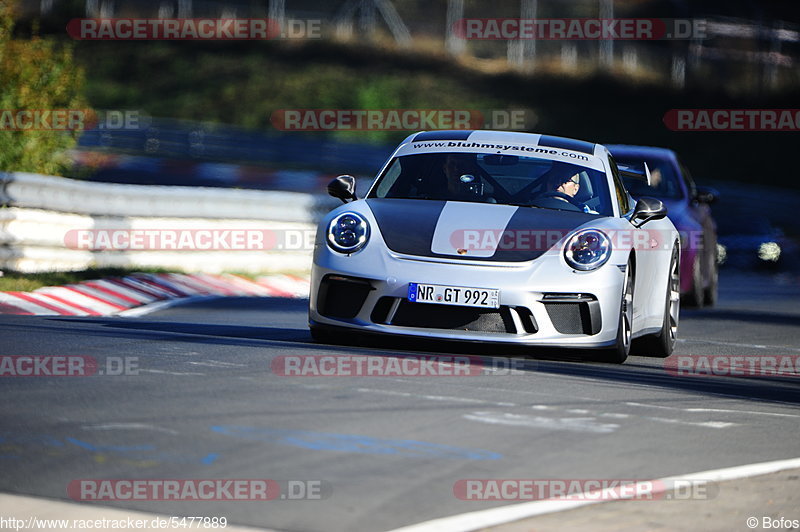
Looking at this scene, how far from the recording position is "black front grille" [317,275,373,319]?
846cm

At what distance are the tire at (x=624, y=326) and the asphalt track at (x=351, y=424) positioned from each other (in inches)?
4.3

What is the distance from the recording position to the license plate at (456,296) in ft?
27.1

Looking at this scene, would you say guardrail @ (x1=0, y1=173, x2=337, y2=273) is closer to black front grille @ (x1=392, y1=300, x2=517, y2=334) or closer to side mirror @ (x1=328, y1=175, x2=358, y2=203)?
side mirror @ (x1=328, y1=175, x2=358, y2=203)

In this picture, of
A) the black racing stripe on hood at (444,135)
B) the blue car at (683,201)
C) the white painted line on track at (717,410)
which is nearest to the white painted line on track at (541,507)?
the white painted line on track at (717,410)

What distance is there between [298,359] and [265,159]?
30.0 meters

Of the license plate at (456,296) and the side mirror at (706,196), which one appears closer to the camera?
the license plate at (456,296)

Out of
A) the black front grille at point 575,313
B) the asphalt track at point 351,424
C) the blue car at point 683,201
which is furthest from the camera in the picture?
the blue car at point 683,201

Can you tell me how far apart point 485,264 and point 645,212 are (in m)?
1.48

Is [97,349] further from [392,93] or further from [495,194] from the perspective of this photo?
[392,93]

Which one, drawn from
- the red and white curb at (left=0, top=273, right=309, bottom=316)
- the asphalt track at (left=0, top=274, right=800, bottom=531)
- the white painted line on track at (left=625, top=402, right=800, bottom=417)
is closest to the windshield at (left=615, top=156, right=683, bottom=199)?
the red and white curb at (left=0, top=273, right=309, bottom=316)

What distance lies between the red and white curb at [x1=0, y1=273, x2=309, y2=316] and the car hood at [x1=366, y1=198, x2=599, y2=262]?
4.18m

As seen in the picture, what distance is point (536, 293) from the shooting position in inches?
328

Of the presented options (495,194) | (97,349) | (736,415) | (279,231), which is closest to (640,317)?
(495,194)

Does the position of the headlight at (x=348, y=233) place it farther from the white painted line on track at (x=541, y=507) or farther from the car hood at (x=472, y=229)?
the white painted line on track at (x=541, y=507)
